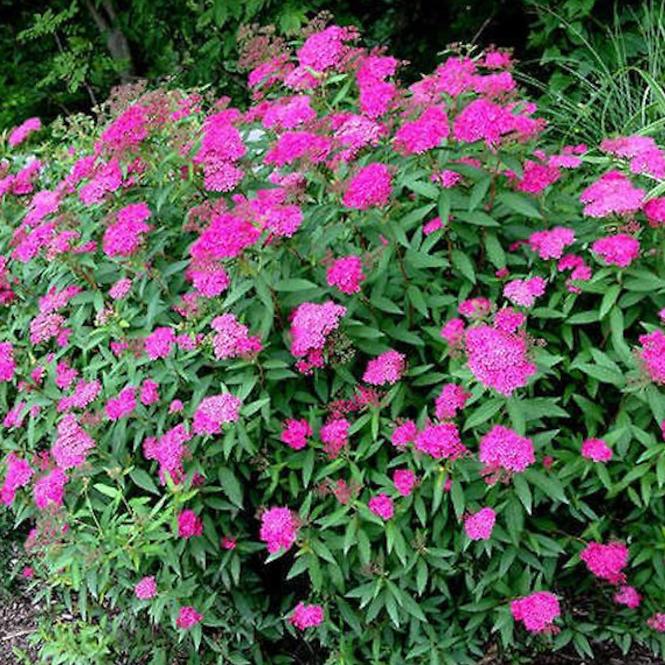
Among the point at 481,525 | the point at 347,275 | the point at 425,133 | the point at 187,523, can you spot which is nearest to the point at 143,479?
the point at 187,523

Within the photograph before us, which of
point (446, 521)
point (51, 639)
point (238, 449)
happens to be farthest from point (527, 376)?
point (51, 639)

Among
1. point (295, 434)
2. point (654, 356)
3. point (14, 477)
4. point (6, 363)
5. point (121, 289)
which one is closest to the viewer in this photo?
point (654, 356)

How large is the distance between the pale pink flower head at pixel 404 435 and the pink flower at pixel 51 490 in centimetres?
84

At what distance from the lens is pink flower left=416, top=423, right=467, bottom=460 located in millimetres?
2150

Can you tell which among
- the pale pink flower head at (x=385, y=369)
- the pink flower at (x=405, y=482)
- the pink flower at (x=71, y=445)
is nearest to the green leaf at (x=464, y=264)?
the pale pink flower head at (x=385, y=369)

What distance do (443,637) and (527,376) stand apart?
0.80m

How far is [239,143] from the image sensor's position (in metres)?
2.48

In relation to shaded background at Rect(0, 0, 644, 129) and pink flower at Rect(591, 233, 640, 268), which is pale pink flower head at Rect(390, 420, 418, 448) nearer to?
pink flower at Rect(591, 233, 640, 268)

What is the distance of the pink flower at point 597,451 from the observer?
86.6 inches

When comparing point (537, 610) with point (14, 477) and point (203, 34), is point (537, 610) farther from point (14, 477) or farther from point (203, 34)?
point (203, 34)

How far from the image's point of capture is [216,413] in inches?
85.7

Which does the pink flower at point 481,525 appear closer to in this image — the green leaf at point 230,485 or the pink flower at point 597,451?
the pink flower at point 597,451

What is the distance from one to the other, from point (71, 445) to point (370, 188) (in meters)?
0.94

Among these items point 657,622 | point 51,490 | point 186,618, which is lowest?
point 657,622
